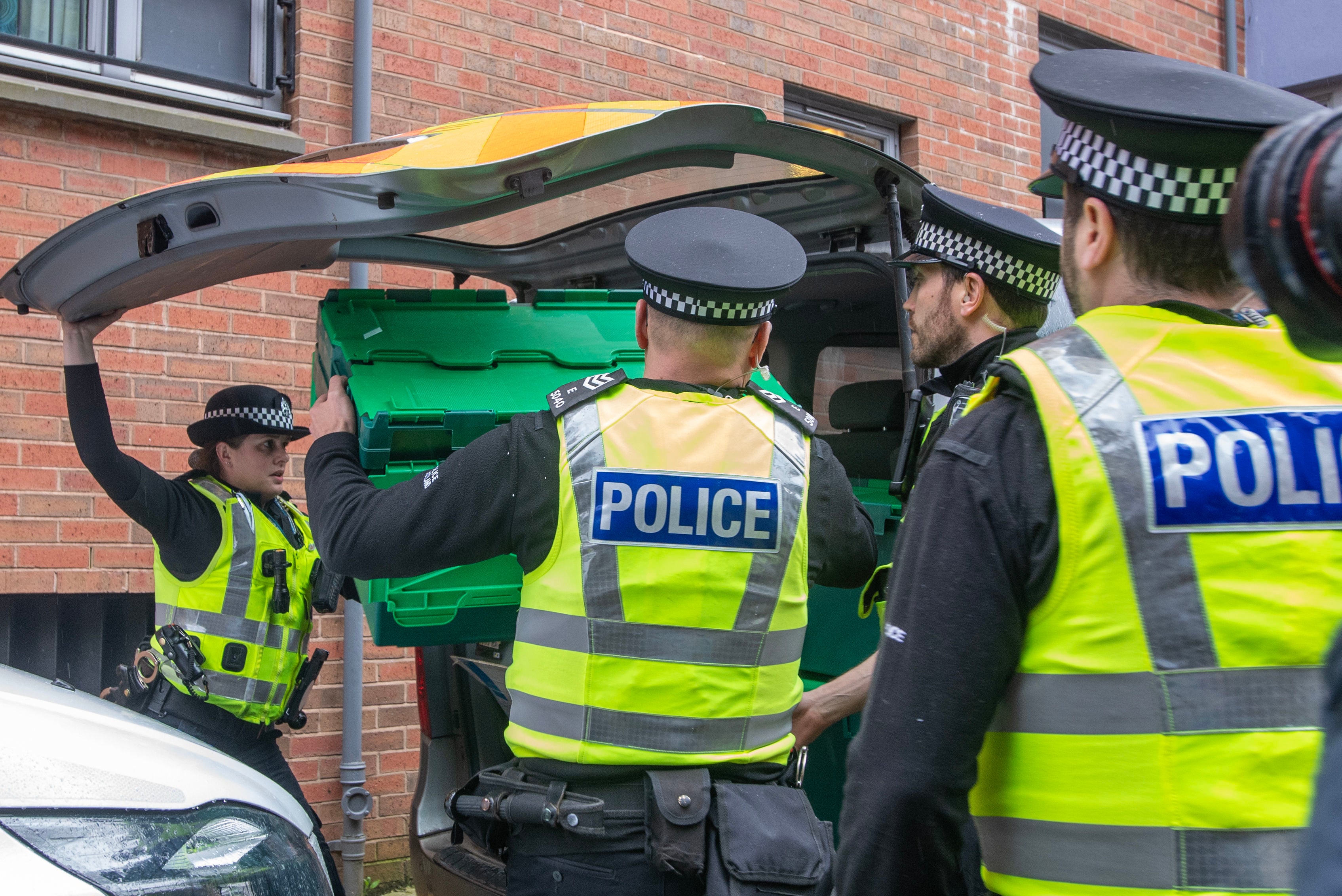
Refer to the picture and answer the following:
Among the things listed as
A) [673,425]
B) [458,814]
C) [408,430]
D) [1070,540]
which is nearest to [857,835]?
[1070,540]

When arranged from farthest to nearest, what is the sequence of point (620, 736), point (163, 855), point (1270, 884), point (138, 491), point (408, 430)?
point (138, 491) → point (408, 430) → point (620, 736) → point (163, 855) → point (1270, 884)

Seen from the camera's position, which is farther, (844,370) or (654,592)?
(844,370)

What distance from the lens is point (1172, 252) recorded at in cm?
125

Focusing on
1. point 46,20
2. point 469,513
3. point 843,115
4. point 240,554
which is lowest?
point 240,554

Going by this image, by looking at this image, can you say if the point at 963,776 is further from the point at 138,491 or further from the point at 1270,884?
the point at 138,491

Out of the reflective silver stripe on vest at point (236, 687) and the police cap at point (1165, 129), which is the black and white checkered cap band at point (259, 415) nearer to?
the reflective silver stripe on vest at point (236, 687)

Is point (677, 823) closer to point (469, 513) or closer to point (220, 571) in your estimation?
point (469, 513)

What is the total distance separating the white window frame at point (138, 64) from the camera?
Result: 4234 mm

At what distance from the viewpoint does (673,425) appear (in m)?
2.08

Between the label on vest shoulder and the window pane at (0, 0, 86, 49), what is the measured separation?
350 cm

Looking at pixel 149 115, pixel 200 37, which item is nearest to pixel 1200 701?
pixel 149 115

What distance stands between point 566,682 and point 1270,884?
3.88ft

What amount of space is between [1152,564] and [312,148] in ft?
14.0

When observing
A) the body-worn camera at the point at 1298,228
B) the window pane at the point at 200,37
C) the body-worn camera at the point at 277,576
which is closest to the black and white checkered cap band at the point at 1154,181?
the body-worn camera at the point at 1298,228
